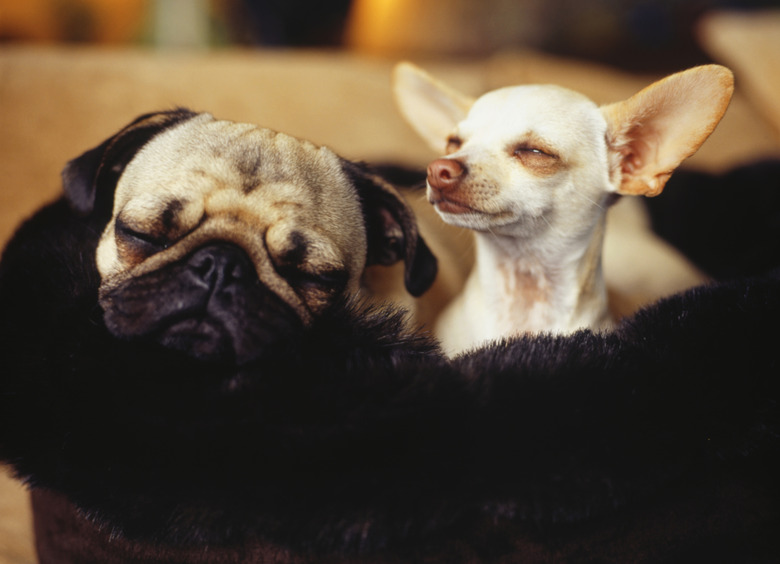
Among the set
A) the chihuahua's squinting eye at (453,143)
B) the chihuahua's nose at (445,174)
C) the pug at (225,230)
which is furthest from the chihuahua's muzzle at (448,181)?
the chihuahua's squinting eye at (453,143)

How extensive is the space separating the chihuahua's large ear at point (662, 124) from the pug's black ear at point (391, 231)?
46cm

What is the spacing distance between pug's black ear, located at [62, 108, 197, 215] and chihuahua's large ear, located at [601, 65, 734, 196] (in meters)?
0.94

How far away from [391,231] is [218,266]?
480 millimetres

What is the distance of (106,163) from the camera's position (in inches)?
47.6

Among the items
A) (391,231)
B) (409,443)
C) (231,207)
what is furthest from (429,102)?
(409,443)

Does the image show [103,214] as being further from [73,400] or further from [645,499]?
[645,499]

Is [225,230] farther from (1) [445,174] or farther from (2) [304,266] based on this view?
(1) [445,174]

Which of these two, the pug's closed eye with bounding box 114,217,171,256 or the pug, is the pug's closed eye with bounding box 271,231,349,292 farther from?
the pug's closed eye with bounding box 114,217,171,256

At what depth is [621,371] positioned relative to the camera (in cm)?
91

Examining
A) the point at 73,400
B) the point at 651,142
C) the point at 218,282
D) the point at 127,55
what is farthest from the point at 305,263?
the point at 127,55

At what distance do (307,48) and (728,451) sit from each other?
2839 millimetres

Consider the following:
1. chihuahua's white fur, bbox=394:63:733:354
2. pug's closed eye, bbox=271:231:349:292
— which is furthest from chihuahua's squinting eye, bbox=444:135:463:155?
pug's closed eye, bbox=271:231:349:292

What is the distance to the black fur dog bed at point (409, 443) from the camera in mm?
834

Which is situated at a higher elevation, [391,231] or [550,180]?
[550,180]
